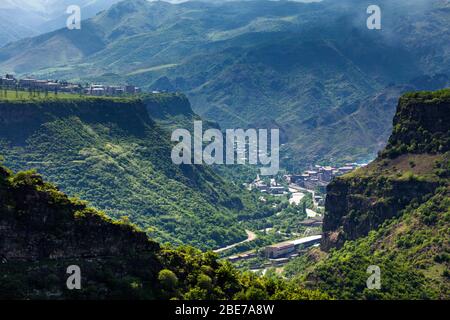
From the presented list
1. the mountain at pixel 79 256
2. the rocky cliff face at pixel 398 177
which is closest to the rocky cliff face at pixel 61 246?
the mountain at pixel 79 256

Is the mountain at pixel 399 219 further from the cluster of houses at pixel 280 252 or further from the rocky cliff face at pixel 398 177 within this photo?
the cluster of houses at pixel 280 252

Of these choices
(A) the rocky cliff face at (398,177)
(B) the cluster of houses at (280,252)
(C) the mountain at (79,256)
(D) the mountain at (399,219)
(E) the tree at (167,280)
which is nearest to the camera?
(C) the mountain at (79,256)

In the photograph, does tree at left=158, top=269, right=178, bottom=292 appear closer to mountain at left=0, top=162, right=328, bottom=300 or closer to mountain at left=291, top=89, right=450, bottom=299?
mountain at left=0, top=162, right=328, bottom=300

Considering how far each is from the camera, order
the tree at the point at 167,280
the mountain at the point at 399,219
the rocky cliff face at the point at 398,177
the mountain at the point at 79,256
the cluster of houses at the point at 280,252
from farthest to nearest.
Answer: the cluster of houses at the point at 280,252
the rocky cliff face at the point at 398,177
the mountain at the point at 399,219
the tree at the point at 167,280
the mountain at the point at 79,256

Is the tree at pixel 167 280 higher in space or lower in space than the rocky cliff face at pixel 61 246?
lower

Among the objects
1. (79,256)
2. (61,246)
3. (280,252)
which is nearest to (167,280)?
(79,256)

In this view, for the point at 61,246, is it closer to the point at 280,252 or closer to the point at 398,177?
the point at 398,177
